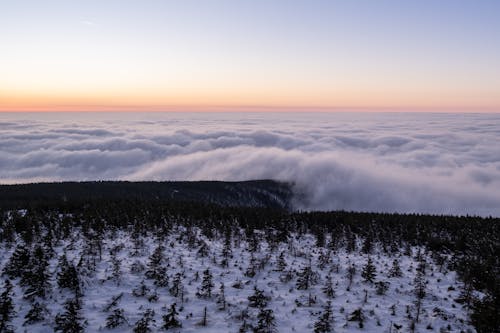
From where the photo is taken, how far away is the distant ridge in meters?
55.8

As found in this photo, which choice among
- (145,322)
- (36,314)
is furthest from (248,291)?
(36,314)

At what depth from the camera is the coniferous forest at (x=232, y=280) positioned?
10.8 meters

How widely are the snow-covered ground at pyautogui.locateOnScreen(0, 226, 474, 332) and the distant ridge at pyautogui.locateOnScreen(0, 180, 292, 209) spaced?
23.5 m

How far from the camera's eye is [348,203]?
173 metres

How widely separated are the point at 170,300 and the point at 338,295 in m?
6.80

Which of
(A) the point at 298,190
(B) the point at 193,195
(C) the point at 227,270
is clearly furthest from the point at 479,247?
(A) the point at 298,190

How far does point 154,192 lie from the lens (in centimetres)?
8675

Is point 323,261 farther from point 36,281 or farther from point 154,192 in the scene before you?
point 154,192

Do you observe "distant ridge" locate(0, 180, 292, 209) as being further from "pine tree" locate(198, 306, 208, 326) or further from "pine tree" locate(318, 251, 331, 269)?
"pine tree" locate(198, 306, 208, 326)

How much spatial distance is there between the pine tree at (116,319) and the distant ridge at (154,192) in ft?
94.8

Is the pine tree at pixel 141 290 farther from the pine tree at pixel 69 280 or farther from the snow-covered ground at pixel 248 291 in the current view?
the pine tree at pixel 69 280

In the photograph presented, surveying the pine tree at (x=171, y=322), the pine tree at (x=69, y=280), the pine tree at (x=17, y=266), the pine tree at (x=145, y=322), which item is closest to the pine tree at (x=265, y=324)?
the pine tree at (x=171, y=322)

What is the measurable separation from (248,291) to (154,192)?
77699 mm

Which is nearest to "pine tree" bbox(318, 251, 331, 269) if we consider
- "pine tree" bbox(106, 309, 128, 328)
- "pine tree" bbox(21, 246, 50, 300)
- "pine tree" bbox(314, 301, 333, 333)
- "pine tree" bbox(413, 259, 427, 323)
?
"pine tree" bbox(413, 259, 427, 323)
